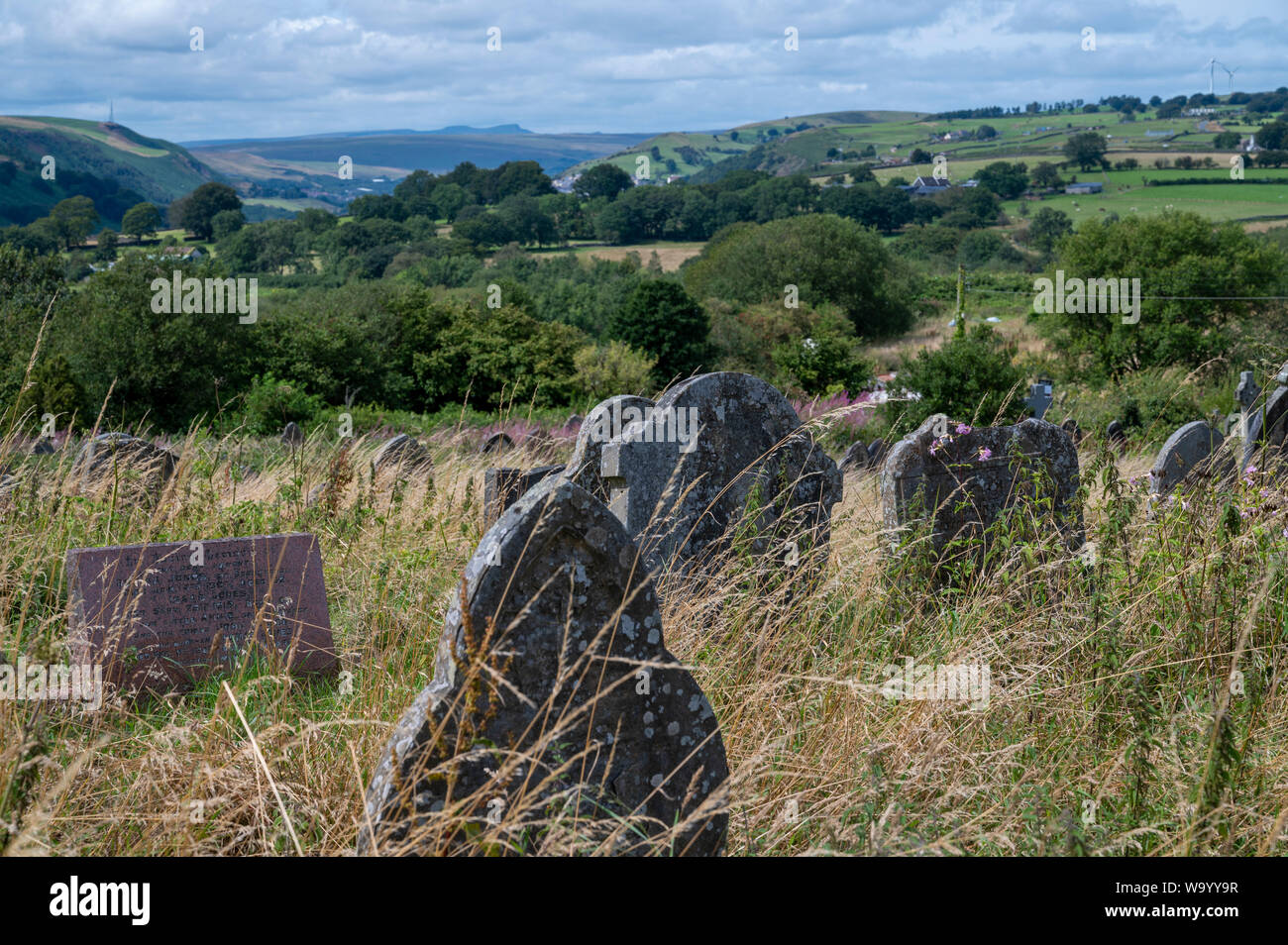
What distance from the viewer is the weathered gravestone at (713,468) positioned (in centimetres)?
488

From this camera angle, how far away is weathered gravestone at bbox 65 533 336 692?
13.6 ft

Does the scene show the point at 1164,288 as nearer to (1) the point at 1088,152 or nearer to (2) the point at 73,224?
(1) the point at 1088,152

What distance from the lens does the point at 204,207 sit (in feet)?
318

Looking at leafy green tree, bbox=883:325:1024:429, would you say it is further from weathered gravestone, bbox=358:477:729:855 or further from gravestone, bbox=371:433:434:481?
weathered gravestone, bbox=358:477:729:855

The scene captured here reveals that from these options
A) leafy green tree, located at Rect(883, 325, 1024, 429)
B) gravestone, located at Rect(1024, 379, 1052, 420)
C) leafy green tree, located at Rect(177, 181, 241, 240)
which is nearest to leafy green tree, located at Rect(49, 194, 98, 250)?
leafy green tree, located at Rect(177, 181, 241, 240)

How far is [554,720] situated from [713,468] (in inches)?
103

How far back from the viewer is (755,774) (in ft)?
9.50

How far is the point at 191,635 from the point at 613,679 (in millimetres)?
2724

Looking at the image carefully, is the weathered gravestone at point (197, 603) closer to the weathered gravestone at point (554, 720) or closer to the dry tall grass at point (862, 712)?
the dry tall grass at point (862, 712)

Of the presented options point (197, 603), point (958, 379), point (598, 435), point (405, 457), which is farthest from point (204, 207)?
point (197, 603)

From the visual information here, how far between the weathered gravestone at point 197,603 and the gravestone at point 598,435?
1.46m

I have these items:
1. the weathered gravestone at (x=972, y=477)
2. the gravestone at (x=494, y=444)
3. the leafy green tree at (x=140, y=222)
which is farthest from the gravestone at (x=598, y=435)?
the leafy green tree at (x=140, y=222)

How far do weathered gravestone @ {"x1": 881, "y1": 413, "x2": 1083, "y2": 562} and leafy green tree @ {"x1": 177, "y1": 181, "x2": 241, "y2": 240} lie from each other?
4003 inches

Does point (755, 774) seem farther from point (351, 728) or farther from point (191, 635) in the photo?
point (191, 635)
